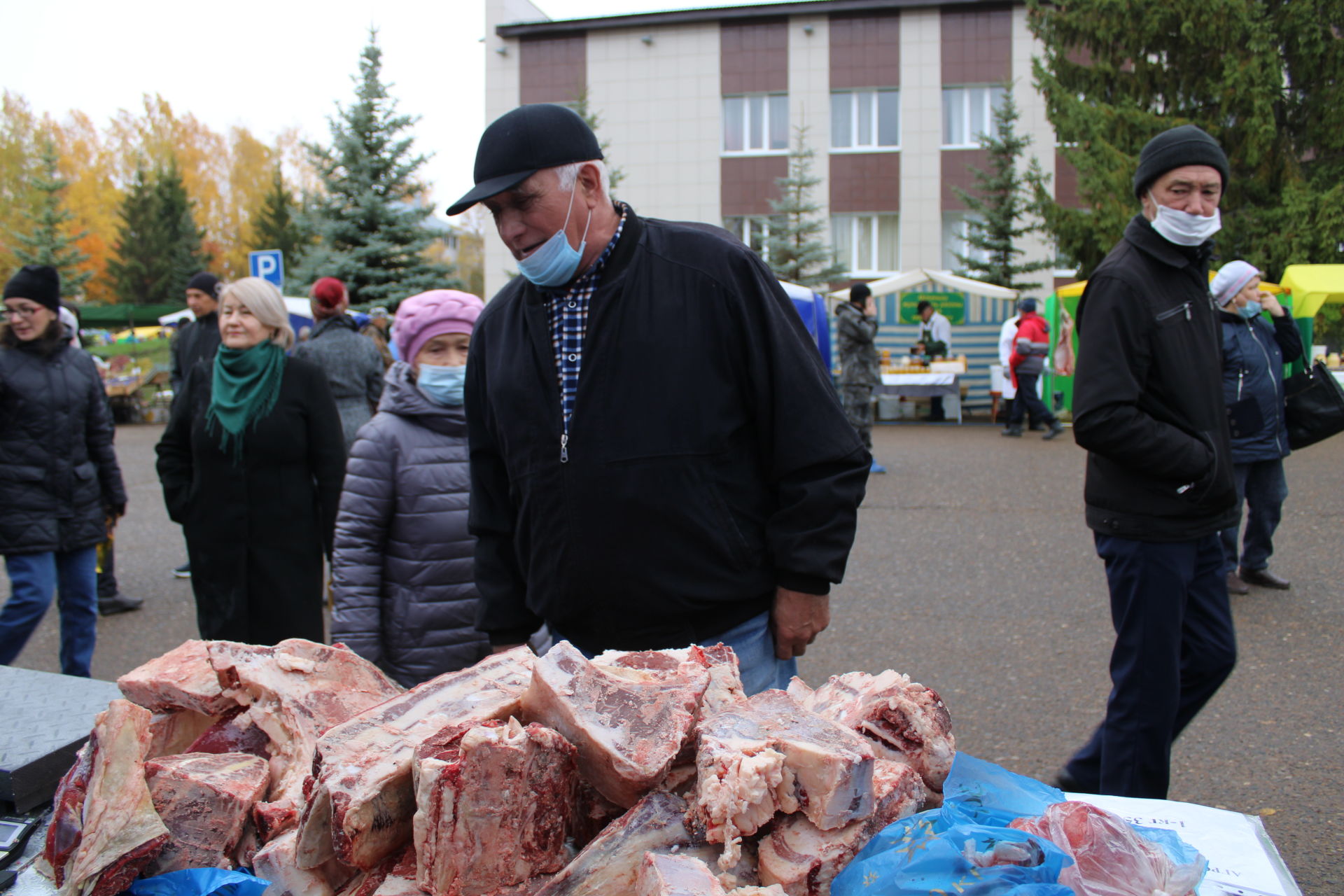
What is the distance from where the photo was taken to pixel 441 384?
3576mm

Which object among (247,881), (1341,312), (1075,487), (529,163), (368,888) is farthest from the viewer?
(1341,312)

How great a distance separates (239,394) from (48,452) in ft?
5.05

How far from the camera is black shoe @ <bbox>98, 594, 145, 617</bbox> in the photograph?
22.9 feet

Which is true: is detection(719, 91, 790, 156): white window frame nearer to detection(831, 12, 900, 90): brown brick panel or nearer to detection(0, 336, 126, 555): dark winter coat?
detection(831, 12, 900, 90): brown brick panel

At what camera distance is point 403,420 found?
3.54m

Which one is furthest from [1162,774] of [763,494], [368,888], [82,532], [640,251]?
[82,532]

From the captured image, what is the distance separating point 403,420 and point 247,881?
2.03 m

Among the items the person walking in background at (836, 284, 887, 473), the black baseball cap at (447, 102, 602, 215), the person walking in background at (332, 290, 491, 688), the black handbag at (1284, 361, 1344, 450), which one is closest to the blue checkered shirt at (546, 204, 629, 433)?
the black baseball cap at (447, 102, 602, 215)

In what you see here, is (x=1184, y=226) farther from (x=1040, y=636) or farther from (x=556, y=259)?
(x=1040, y=636)

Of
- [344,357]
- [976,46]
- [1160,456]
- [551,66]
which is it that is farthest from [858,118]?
[1160,456]

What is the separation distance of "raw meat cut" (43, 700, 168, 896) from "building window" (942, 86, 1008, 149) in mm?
28640

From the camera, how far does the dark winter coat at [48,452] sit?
15.6ft

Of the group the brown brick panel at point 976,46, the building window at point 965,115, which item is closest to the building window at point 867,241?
the building window at point 965,115

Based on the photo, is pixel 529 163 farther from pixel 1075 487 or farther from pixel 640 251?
pixel 1075 487
